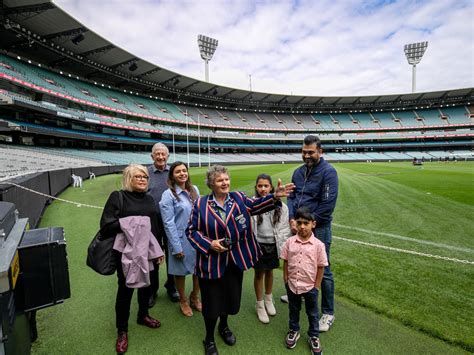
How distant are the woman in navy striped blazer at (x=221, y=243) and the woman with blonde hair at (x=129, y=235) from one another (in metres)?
0.52

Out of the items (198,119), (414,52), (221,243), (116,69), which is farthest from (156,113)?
(414,52)

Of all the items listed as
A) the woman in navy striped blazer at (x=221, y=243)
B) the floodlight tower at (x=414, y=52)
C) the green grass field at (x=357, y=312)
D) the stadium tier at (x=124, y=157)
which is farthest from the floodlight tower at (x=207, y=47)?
the woman in navy striped blazer at (x=221, y=243)

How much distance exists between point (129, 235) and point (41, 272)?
71cm

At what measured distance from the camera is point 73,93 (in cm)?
3456

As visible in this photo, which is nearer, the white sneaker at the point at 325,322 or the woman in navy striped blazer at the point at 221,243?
the woman in navy striped blazer at the point at 221,243

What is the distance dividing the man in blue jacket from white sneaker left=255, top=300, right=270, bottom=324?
633 mm

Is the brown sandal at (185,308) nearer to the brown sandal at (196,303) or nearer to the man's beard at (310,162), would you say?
Result: the brown sandal at (196,303)

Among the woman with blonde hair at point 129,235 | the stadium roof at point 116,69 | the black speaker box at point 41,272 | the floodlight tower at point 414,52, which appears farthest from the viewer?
the floodlight tower at point 414,52

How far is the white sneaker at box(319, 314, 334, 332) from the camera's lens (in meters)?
2.76

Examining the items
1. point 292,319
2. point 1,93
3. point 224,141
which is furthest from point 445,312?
point 224,141

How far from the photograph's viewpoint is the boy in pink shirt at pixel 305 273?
2.50 metres

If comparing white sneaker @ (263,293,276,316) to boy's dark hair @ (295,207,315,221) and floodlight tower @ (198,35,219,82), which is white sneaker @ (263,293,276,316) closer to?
boy's dark hair @ (295,207,315,221)

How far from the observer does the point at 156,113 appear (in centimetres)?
4816

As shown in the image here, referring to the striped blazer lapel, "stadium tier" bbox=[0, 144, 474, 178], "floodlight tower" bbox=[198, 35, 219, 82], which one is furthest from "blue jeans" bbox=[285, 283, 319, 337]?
"floodlight tower" bbox=[198, 35, 219, 82]
